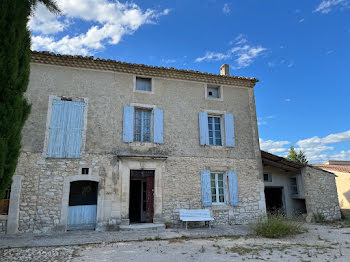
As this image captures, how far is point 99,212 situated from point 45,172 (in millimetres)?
2074

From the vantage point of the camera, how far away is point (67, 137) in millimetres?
7691

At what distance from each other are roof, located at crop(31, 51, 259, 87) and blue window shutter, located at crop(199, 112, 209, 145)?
4.99 ft

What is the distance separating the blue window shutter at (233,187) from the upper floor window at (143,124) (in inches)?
115

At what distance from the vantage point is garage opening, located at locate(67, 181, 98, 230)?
24.1 feet

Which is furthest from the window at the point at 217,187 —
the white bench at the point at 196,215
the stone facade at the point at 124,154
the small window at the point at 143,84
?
the small window at the point at 143,84

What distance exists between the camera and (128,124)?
827 cm

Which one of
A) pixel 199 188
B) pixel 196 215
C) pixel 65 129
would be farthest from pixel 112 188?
pixel 199 188

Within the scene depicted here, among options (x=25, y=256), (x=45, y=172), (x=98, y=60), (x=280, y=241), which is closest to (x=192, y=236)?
(x=280, y=241)

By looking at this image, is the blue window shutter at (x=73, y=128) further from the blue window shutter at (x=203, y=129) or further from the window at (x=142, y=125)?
the blue window shutter at (x=203, y=129)

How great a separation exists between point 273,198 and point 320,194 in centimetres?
214

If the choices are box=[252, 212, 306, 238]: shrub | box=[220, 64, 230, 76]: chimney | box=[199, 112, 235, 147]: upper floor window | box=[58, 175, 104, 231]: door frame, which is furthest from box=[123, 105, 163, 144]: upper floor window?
box=[252, 212, 306, 238]: shrub

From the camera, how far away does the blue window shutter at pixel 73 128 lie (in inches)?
300

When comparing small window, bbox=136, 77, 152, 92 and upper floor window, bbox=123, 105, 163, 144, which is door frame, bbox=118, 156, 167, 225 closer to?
upper floor window, bbox=123, 105, 163, 144

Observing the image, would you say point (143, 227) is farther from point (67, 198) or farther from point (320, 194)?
point (320, 194)
